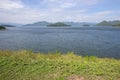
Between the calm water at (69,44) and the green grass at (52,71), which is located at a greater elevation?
the green grass at (52,71)

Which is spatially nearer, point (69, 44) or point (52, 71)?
point (52, 71)

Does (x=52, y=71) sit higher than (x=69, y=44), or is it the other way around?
(x=52, y=71)

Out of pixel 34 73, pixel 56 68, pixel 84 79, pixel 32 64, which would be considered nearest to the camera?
pixel 84 79

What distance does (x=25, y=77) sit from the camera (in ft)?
20.6

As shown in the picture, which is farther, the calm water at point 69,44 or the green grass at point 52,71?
the calm water at point 69,44

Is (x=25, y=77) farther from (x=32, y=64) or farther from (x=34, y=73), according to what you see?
(x=32, y=64)

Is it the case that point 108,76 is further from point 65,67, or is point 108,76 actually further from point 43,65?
point 43,65

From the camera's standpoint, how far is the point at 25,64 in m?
7.61

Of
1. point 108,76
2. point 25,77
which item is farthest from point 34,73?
point 108,76

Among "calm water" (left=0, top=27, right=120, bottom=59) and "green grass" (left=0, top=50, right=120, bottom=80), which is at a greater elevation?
"green grass" (left=0, top=50, right=120, bottom=80)

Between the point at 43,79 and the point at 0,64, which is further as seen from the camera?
the point at 0,64

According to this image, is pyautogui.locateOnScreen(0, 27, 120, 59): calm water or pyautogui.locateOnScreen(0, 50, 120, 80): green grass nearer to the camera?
pyautogui.locateOnScreen(0, 50, 120, 80): green grass

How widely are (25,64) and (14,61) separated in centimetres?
70

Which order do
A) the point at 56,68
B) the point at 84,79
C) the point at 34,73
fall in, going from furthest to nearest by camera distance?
the point at 56,68
the point at 34,73
the point at 84,79
